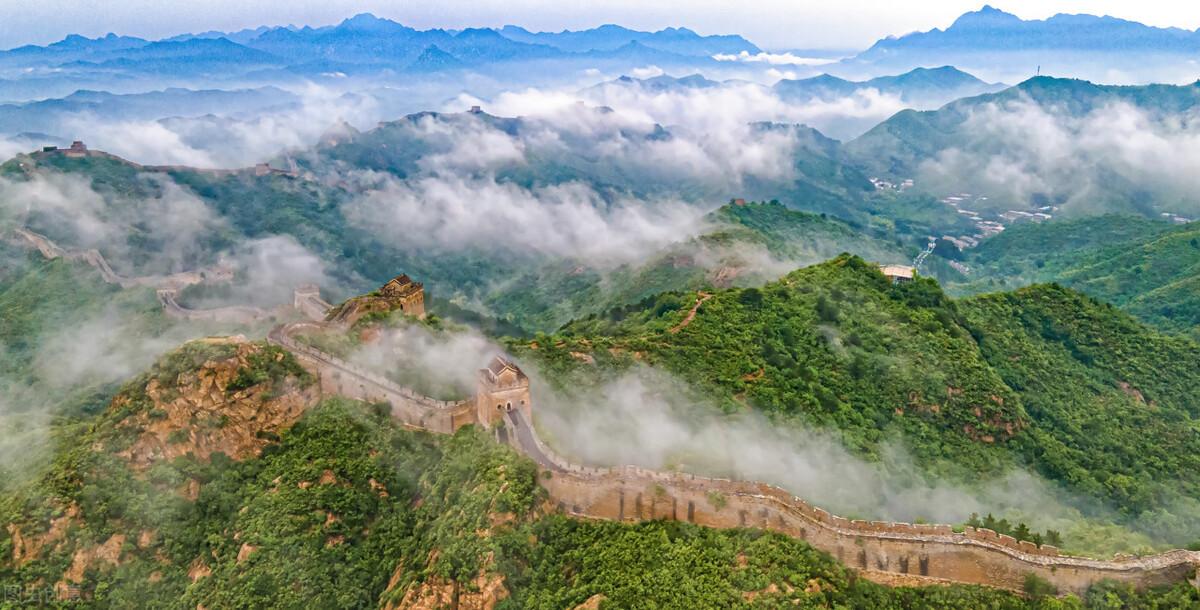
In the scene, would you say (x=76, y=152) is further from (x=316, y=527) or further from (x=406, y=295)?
(x=316, y=527)

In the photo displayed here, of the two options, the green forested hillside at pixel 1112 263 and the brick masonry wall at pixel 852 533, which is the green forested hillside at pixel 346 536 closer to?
the brick masonry wall at pixel 852 533

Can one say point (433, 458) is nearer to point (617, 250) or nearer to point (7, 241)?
point (7, 241)

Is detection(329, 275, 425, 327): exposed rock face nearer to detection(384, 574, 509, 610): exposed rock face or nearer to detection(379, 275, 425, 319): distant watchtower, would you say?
detection(379, 275, 425, 319): distant watchtower

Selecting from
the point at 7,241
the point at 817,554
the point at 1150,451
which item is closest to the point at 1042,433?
the point at 1150,451

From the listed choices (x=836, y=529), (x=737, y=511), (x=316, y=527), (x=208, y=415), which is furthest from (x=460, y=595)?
(x=208, y=415)

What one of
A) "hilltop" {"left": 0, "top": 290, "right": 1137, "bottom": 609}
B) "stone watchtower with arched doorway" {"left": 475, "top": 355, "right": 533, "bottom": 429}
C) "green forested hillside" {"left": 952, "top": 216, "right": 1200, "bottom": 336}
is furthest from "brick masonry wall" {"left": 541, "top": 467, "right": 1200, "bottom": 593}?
"green forested hillside" {"left": 952, "top": 216, "right": 1200, "bottom": 336}

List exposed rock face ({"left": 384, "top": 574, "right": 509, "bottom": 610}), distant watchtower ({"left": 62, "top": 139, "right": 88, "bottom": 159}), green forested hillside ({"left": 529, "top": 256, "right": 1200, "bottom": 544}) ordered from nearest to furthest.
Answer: exposed rock face ({"left": 384, "top": 574, "right": 509, "bottom": 610})
green forested hillside ({"left": 529, "top": 256, "right": 1200, "bottom": 544})
distant watchtower ({"left": 62, "top": 139, "right": 88, "bottom": 159})
